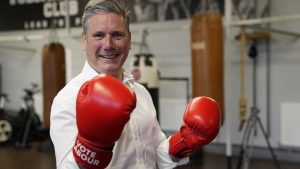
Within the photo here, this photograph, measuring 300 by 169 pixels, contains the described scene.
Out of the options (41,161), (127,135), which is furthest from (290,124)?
(127,135)

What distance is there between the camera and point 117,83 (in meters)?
1.20

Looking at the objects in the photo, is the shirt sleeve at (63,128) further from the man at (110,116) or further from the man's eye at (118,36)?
the man's eye at (118,36)

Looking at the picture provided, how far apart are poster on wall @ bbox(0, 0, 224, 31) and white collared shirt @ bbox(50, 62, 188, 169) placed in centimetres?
379

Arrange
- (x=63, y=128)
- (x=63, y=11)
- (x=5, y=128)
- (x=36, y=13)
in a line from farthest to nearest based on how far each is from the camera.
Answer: (x=36, y=13), (x=63, y=11), (x=5, y=128), (x=63, y=128)

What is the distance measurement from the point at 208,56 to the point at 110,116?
104 inches

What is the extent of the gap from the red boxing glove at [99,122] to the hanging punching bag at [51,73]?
12.5 ft

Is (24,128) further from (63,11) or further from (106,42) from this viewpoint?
(106,42)

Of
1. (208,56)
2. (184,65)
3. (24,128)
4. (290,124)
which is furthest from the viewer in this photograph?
(24,128)

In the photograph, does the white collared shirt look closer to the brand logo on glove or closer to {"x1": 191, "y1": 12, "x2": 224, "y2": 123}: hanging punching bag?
the brand logo on glove

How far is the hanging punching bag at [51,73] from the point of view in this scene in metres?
4.88

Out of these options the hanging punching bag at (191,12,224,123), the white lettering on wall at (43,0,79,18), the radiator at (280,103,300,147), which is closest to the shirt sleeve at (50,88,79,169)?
the hanging punching bag at (191,12,224,123)

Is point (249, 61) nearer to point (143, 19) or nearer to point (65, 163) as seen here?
point (143, 19)

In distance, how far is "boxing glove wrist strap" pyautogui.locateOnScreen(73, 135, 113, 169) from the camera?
3.71ft

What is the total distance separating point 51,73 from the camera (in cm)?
489
